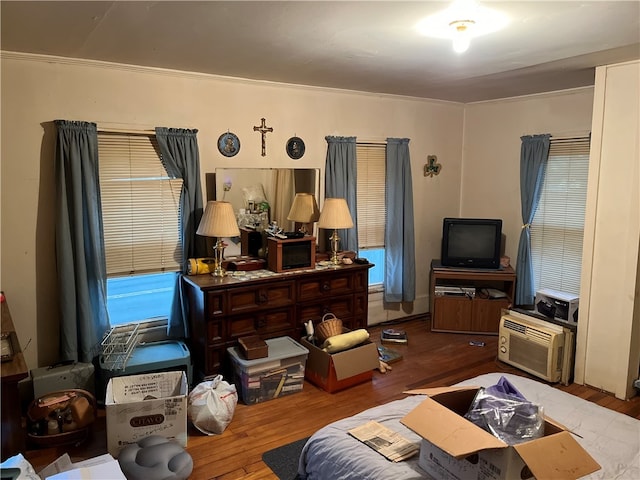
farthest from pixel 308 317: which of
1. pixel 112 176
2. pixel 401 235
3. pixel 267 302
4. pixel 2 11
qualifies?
pixel 2 11

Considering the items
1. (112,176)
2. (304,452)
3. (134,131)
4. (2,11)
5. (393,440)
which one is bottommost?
(304,452)

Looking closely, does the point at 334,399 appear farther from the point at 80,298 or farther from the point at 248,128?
the point at 248,128

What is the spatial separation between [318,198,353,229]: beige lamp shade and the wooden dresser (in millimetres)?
373

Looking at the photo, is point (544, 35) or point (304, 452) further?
point (544, 35)

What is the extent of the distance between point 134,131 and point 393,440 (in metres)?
2.78

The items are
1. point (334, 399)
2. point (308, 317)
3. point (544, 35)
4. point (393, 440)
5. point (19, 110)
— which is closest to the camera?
point (393, 440)

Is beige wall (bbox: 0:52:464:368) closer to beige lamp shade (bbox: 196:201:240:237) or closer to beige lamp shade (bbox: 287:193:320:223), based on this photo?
beige lamp shade (bbox: 287:193:320:223)

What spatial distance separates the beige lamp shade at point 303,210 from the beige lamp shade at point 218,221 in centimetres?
72

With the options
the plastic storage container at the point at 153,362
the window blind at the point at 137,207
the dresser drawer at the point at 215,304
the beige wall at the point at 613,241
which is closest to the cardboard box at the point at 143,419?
the plastic storage container at the point at 153,362

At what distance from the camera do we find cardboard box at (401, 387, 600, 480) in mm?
1694

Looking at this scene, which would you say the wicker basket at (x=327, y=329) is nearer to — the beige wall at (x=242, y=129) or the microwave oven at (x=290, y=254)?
the microwave oven at (x=290, y=254)

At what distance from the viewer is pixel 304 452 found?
242 cm

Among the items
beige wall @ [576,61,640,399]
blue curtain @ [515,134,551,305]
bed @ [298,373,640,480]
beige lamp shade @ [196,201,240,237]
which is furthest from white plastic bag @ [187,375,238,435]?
blue curtain @ [515,134,551,305]

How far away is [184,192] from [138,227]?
44cm
